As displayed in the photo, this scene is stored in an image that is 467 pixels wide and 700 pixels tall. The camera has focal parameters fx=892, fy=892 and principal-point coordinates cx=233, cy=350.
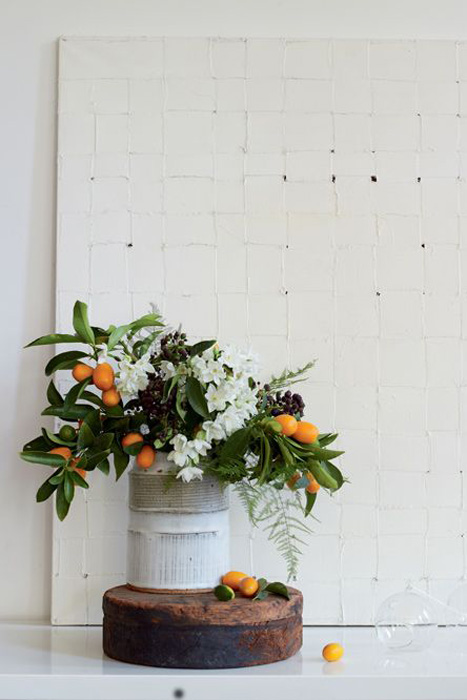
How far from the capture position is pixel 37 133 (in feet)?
5.71

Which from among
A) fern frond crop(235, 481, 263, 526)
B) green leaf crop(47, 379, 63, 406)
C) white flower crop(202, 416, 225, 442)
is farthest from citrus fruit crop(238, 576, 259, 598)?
green leaf crop(47, 379, 63, 406)

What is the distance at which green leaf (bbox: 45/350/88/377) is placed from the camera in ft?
5.00

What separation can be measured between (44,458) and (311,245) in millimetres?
645

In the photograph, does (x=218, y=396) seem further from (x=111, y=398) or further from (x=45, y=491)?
(x=45, y=491)

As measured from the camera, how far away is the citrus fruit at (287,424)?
139 centimetres

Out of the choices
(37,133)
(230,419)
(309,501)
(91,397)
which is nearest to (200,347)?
(230,419)

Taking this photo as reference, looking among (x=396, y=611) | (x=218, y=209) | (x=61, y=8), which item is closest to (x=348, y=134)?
(x=218, y=209)

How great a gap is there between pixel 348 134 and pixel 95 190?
0.50 m

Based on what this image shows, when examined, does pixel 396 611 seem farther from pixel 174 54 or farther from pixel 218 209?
pixel 174 54

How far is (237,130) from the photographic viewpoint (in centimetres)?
173

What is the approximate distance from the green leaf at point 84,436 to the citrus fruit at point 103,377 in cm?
7

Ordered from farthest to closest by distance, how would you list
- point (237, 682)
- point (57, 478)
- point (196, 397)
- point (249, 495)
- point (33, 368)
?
point (33, 368) → point (249, 495) → point (57, 478) → point (196, 397) → point (237, 682)

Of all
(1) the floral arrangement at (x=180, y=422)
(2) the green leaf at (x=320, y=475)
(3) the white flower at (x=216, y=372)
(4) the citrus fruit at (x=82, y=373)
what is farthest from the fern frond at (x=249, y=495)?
(4) the citrus fruit at (x=82, y=373)

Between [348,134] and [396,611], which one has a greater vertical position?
[348,134]
